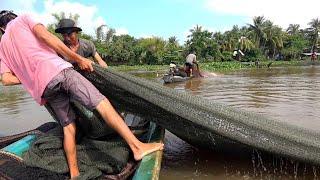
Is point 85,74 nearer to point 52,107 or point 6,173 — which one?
point 52,107

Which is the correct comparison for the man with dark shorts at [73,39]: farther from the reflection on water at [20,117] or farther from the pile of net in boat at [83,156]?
the reflection on water at [20,117]

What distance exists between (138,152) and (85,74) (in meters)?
0.88

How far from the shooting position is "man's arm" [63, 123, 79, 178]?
328cm

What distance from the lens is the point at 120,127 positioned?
11.0 ft

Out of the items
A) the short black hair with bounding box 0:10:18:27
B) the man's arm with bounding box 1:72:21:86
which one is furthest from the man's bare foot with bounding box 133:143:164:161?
the short black hair with bounding box 0:10:18:27

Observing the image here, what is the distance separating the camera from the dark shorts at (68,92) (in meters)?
3.27

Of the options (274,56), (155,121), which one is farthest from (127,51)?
(155,121)

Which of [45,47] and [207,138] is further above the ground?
[45,47]

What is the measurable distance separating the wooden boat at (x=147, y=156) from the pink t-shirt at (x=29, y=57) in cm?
60

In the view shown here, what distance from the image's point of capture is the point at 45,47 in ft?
11.2

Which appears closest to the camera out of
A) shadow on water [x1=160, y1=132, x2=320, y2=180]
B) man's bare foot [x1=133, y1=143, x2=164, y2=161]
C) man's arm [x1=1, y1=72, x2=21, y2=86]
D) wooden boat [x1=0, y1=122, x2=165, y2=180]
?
wooden boat [x1=0, y1=122, x2=165, y2=180]

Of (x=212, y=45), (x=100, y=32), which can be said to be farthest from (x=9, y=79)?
(x=100, y=32)

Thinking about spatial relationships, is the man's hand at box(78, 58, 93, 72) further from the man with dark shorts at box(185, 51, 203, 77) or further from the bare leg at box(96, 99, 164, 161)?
the man with dark shorts at box(185, 51, 203, 77)

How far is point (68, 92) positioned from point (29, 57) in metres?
0.42
